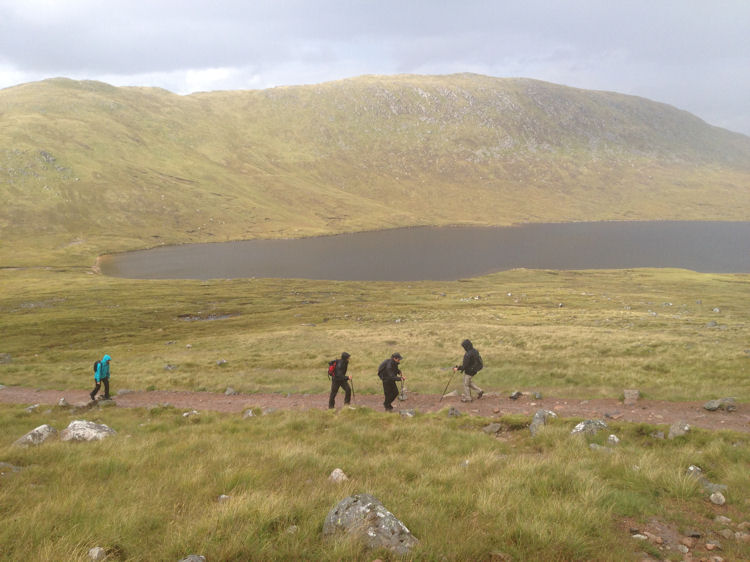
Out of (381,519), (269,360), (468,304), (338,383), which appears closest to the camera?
(381,519)

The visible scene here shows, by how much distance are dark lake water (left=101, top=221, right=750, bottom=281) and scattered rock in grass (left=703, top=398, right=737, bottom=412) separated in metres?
93.9

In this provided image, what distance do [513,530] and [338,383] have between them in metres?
12.7

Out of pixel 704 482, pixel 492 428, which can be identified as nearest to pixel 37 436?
pixel 492 428

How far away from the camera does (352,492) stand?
23.2 feet

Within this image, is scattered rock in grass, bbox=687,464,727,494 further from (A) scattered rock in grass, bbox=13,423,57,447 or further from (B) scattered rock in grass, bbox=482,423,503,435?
(A) scattered rock in grass, bbox=13,423,57,447

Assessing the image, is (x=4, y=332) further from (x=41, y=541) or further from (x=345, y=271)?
(x=345, y=271)

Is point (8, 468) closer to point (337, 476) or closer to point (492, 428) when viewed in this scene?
point (337, 476)

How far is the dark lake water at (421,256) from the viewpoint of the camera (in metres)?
119

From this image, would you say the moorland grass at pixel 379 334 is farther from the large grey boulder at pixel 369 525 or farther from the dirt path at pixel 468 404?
the large grey boulder at pixel 369 525

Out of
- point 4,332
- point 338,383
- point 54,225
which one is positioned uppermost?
point 54,225

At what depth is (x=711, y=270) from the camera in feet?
396

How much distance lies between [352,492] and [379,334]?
113ft

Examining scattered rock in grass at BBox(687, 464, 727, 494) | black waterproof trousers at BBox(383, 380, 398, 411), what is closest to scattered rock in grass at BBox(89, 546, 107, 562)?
scattered rock in grass at BBox(687, 464, 727, 494)

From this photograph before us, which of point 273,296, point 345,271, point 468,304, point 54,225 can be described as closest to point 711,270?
point 468,304
